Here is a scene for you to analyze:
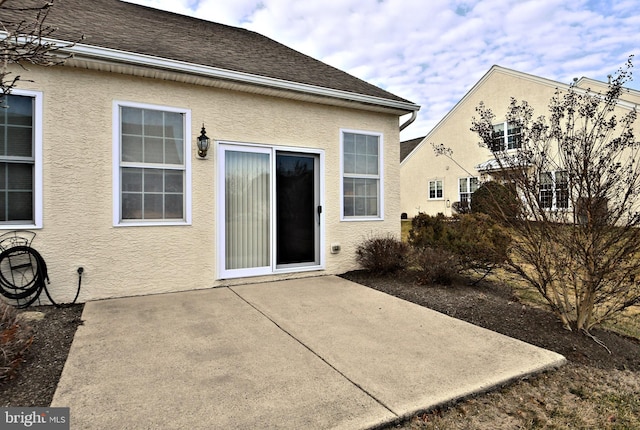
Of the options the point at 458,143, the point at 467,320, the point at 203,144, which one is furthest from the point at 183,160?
the point at 458,143

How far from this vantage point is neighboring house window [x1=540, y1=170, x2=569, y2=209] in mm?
3688

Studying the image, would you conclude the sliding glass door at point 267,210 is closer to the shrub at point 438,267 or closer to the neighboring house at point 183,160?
the neighboring house at point 183,160

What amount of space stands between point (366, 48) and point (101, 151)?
31.7 ft

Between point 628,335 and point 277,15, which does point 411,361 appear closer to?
point 628,335

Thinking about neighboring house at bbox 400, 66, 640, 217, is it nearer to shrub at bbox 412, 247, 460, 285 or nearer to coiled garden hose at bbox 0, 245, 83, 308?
shrub at bbox 412, 247, 460, 285

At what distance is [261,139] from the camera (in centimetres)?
596

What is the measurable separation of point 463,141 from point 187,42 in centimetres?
1720

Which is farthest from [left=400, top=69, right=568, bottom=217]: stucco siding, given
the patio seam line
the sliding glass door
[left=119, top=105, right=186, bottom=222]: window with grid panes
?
the patio seam line

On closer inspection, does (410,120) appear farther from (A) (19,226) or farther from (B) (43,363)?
(B) (43,363)

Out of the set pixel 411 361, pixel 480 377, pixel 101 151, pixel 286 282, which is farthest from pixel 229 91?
pixel 480 377

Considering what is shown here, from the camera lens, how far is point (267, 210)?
605cm

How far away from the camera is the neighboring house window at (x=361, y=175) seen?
269 inches

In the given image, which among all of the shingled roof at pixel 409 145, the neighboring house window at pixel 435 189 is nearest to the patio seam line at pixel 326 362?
the neighboring house window at pixel 435 189

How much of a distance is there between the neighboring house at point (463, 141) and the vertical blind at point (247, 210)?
10969 millimetres
